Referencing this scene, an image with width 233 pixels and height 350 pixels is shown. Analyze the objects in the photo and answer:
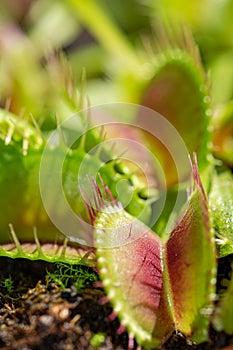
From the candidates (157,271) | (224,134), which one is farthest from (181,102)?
(157,271)

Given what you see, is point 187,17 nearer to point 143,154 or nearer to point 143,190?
point 143,154

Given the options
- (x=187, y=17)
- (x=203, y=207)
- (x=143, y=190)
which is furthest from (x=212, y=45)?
(x=203, y=207)

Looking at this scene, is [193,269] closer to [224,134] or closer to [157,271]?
[157,271]

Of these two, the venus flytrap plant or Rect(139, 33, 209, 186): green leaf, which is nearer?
the venus flytrap plant

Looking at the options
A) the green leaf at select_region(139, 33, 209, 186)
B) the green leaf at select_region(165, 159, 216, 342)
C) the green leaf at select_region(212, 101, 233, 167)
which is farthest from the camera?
the green leaf at select_region(212, 101, 233, 167)

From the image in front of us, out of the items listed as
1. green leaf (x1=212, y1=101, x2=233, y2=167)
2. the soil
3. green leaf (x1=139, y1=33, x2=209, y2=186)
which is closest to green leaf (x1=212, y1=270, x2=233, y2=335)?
the soil

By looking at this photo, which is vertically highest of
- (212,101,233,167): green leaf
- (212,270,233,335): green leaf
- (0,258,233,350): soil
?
(212,101,233,167): green leaf

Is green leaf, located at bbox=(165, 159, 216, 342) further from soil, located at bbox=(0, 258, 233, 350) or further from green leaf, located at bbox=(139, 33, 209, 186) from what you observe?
green leaf, located at bbox=(139, 33, 209, 186)

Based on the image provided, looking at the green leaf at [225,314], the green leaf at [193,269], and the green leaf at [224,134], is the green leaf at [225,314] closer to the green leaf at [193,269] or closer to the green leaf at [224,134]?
the green leaf at [193,269]

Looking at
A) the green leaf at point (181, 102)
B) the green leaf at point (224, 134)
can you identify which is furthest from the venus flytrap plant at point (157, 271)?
the green leaf at point (224, 134)
